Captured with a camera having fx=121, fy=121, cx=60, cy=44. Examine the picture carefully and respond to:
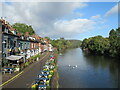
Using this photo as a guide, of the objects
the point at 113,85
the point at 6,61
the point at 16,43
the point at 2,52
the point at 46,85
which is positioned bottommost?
the point at 113,85

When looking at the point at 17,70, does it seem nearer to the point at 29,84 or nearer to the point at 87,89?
the point at 29,84

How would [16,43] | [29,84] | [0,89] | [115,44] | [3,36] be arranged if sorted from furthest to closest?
[115,44]
[16,43]
[3,36]
[29,84]
[0,89]

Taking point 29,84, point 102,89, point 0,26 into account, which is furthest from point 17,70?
point 102,89

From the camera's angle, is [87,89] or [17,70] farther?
[17,70]

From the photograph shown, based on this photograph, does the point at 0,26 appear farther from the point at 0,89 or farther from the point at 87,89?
the point at 87,89

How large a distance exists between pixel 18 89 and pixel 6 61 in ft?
38.8

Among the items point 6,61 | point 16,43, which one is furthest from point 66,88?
point 16,43

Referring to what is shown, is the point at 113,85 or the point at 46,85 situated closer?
the point at 46,85

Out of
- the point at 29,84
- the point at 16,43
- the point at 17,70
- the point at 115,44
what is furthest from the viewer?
the point at 115,44

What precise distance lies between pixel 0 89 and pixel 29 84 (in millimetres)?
3452

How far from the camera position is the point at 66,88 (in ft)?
53.0

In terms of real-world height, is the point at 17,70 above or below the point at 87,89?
above

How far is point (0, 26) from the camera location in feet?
75.4

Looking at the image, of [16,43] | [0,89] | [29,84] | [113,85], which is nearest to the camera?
[0,89]
